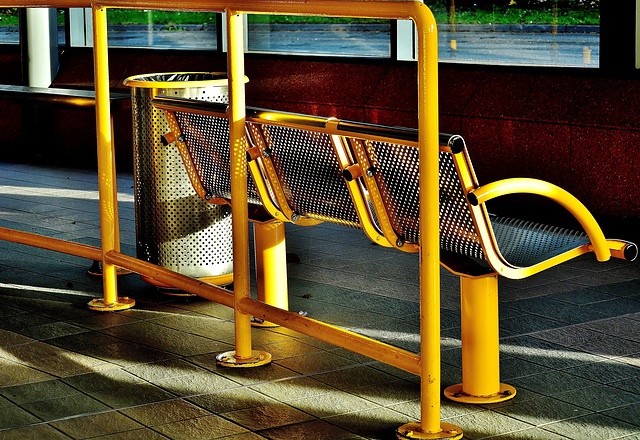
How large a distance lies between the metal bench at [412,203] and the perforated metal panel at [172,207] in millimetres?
975

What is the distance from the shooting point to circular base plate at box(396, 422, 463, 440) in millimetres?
3322

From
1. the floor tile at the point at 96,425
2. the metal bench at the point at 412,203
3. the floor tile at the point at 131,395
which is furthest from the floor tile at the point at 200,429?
the metal bench at the point at 412,203

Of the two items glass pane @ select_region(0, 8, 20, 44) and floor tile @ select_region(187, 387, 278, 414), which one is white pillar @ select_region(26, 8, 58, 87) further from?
floor tile @ select_region(187, 387, 278, 414)

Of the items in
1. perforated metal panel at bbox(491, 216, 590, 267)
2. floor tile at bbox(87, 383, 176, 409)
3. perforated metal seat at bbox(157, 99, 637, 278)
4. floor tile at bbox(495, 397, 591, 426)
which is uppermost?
perforated metal seat at bbox(157, 99, 637, 278)

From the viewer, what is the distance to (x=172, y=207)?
17.3 ft

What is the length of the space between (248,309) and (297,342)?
448mm

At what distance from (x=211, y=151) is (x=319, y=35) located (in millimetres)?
5403

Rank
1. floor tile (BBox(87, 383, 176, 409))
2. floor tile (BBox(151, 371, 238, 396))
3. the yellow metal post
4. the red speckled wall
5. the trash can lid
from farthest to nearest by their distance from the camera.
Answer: the red speckled wall < the trash can lid < the yellow metal post < floor tile (BBox(151, 371, 238, 396)) < floor tile (BBox(87, 383, 176, 409))

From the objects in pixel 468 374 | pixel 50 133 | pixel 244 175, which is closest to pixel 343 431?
pixel 468 374

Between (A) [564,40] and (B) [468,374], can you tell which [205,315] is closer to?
(B) [468,374]

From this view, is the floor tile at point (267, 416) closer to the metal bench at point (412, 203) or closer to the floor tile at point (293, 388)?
the floor tile at point (293, 388)

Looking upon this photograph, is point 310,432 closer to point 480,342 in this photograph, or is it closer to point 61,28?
point 480,342

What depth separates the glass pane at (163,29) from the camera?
34.9 feet

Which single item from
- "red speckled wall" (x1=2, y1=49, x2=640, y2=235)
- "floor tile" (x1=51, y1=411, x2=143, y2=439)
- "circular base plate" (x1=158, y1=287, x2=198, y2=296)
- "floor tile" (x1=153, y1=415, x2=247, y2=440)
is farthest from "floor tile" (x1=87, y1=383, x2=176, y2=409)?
"red speckled wall" (x1=2, y1=49, x2=640, y2=235)
